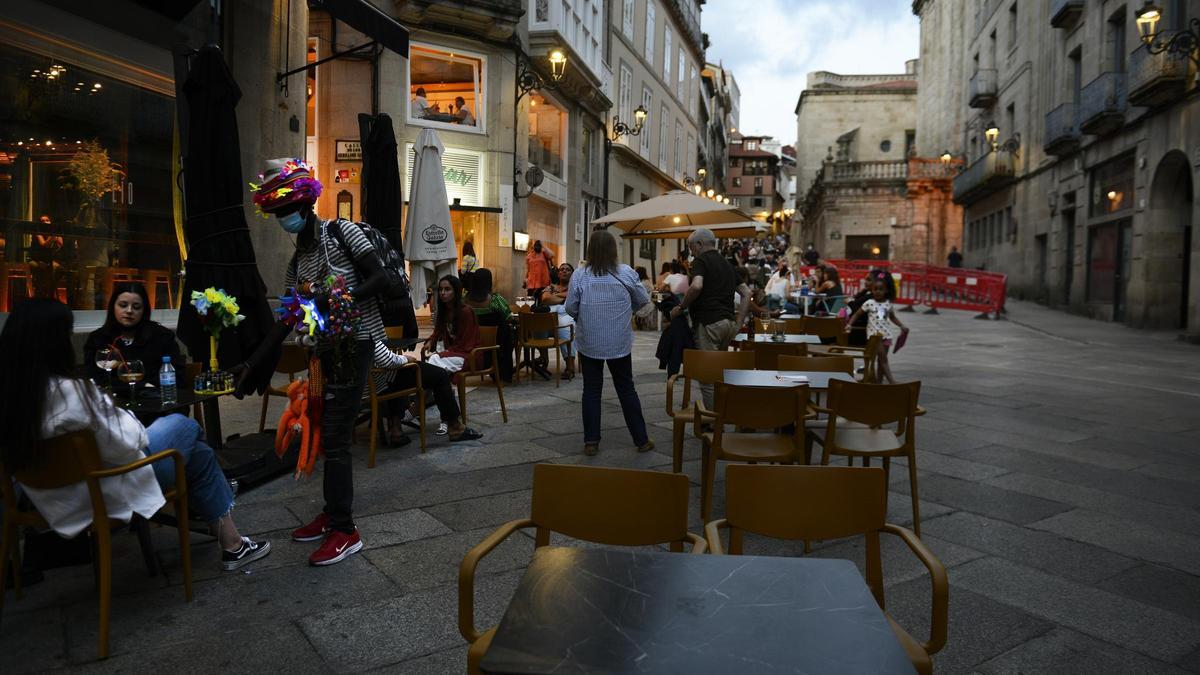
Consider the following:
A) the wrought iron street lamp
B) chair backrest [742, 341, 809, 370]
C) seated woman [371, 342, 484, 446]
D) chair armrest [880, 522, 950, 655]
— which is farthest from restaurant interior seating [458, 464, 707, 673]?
the wrought iron street lamp

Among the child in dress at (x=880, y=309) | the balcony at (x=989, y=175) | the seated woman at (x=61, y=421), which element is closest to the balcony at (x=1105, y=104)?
the balcony at (x=989, y=175)

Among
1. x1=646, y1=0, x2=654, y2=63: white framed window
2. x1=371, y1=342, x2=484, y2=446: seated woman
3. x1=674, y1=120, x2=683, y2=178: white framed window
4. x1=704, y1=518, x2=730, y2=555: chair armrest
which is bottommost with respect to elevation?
x1=371, y1=342, x2=484, y2=446: seated woman

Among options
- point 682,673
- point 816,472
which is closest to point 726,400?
point 816,472

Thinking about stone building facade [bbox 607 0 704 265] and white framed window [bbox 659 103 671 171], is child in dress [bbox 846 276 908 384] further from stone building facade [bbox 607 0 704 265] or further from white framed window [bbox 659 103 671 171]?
white framed window [bbox 659 103 671 171]

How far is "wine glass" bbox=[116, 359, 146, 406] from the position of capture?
4113mm

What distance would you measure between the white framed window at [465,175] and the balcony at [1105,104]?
1453cm

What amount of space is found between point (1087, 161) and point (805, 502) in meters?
22.5

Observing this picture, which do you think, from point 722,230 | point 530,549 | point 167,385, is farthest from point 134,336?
point 722,230

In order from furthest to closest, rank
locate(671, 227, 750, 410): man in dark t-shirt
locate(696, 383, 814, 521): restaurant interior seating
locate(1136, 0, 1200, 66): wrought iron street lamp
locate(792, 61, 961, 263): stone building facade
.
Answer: locate(792, 61, 961, 263): stone building facade → locate(1136, 0, 1200, 66): wrought iron street lamp → locate(671, 227, 750, 410): man in dark t-shirt → locate(696, 383, 814, 521): restaurant interior seating

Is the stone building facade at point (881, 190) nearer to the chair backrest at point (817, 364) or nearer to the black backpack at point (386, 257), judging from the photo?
the chair backrest at point (817, 364)

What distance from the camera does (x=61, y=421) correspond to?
292 cm

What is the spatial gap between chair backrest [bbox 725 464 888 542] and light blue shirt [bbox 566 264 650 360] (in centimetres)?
350

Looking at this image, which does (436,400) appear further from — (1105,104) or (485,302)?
(1105,104)

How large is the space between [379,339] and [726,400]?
1.97m
